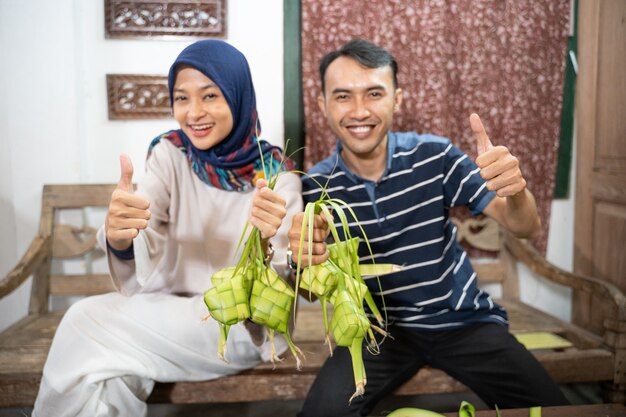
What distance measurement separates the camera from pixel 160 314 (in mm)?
1435

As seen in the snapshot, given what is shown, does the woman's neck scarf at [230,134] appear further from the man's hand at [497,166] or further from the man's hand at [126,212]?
the man's hand at [497,166]

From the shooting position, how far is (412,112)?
2197mm

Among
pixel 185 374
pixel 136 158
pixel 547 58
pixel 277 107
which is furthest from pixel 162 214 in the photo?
pixel 547 58

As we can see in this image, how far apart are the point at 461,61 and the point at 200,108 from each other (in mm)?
1193

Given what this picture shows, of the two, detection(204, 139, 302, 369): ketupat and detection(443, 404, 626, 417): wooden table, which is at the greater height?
detection(204, 139, 302, 369): ketupat

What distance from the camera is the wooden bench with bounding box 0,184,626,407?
1578 millimetres

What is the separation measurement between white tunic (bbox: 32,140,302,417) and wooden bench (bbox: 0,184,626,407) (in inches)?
4.2

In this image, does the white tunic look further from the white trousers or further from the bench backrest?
the bench backrest

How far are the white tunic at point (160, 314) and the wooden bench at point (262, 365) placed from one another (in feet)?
0.35

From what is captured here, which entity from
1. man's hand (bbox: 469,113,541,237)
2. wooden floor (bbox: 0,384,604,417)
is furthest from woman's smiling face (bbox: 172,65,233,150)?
wooden floor (bbox: 0,384,604,417)

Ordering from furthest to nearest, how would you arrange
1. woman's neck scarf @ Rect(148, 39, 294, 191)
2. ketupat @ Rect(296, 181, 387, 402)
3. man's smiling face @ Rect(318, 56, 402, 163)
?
man's smiling face @ Rect(318, 56, 402, 163) < woman's neck scarf @ Rect(148, 39, 294, 191) < ketupat @ Rect(296, 181, 387, 402)

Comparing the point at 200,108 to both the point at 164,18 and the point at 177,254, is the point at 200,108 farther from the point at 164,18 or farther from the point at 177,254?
the point at 164,18

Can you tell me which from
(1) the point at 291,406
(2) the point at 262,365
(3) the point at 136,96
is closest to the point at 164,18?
(3) the point at 136,96

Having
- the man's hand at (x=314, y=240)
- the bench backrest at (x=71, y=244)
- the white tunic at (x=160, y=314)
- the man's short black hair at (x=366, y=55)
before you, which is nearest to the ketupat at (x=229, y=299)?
the man's hand at (x=314, y=240)
